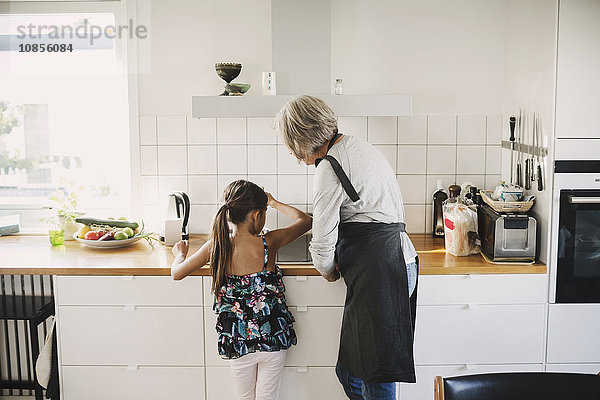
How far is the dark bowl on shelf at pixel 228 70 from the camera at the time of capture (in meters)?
3.02

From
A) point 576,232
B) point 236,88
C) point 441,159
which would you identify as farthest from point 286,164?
point 576,232

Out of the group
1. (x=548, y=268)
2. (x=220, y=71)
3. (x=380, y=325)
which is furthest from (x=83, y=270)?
(x=548, y=268)

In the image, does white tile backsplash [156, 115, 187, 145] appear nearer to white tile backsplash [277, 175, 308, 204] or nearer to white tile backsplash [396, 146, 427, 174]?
white tile backsplash [277, 175, 308, 204]

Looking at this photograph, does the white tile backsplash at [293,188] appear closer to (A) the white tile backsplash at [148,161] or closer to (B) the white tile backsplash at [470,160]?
(A) the white tile backsplash at [148,161]

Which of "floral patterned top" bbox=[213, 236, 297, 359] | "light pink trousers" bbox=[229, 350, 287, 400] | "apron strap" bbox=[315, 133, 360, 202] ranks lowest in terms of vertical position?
"light pink trousers" bbox=[229, 350, 287, 400]

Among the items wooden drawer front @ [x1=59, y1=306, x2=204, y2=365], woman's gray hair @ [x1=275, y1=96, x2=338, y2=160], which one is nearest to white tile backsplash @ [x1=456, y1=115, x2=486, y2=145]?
woman's gray hair @ [x1=275, y1=96, x2=338, y2=160]

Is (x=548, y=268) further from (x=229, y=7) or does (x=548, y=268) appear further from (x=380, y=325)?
(x=229, y=7)

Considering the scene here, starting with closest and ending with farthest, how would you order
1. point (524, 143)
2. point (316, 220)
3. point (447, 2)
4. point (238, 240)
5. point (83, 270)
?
point (316, 220), point (238, 240), point (83, 270), point (524, 143), point (447, 2)

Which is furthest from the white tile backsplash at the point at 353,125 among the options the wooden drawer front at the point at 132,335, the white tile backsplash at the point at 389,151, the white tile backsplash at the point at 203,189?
the wooden drawer front at the point at 132,335

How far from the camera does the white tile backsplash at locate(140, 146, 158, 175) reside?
3.32 metres

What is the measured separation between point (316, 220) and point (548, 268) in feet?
3.62

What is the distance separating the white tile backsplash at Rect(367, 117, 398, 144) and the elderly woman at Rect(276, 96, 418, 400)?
97cm

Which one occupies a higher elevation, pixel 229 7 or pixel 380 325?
pixel 229 7

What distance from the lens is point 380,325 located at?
2.34 metres
